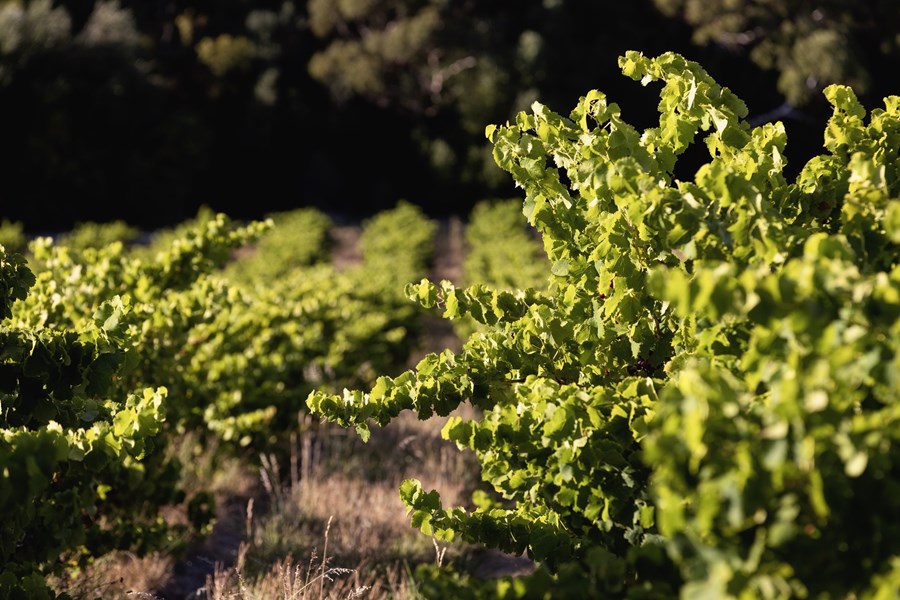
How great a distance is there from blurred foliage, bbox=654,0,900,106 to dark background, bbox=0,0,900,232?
67 mm

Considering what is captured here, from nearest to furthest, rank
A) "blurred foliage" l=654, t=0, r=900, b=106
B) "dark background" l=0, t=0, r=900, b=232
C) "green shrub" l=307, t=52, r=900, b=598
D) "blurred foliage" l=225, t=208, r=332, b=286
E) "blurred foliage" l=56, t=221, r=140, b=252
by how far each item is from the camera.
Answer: "green shrub" l=307, t=52, r=900, b=598
"blurred foliage" l=225, t=208, r=332, b=286
"blurred foliage" l=56, t=221, r=140, b=252
"dark background" l=0, t=0, r=900, b=232
"blurred foliage" l=654, t=0, r=900, b=106

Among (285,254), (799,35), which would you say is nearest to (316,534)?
(285,254)

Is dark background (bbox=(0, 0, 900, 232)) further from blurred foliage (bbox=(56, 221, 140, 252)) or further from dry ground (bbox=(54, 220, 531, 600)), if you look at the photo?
dry ground (bbox=(54, 220, 531, 600))

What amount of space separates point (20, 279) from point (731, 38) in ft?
94.1

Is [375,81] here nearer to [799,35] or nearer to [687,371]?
[799,35]

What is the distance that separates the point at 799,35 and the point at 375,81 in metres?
14.4

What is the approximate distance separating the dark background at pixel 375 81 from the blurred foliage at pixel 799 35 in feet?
0.22

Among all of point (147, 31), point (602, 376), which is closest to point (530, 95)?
point (147, 31)

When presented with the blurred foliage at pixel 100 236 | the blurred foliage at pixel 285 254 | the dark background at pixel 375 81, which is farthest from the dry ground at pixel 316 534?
the dark background at pixel 375 81

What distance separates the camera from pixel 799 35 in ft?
88.0

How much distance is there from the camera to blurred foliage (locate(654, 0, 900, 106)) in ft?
83.9

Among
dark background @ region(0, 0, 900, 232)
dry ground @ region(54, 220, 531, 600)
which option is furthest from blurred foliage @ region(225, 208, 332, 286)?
dry ground @ region(54, 220, 531, 600)

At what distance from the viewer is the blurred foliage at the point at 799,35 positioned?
25562 millimetres

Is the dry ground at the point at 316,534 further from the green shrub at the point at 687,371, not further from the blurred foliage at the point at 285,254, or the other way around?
the blurred foliage at the point at 285,254
